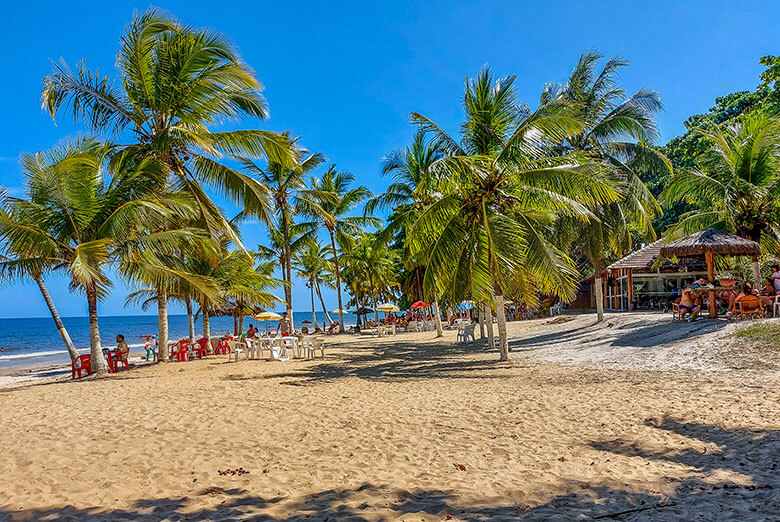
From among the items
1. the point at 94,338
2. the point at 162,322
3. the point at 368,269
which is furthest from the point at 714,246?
the point at 368,269

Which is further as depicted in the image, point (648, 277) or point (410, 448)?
point (648, 277)

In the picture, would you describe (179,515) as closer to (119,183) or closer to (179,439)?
(179,439)

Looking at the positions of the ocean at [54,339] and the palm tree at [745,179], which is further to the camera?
the ocean at [54,339]

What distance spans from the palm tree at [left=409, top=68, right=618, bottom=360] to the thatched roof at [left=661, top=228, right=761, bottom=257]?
324cm

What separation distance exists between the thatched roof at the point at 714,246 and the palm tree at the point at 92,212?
12595mm

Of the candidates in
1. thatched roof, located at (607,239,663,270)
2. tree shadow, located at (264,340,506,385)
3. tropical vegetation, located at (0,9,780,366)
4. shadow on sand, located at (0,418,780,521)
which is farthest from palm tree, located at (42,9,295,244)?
thatched roof, located at (607,239,663,270)

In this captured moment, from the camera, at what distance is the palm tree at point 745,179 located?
42.0ft

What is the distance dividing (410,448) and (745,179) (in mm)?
13289

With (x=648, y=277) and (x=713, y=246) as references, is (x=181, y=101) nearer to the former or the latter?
(x=713, y=246)

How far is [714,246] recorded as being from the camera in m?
12.2

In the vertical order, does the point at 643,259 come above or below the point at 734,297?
above

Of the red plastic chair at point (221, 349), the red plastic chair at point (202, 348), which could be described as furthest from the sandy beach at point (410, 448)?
the red plastic chair at point (221, 349)

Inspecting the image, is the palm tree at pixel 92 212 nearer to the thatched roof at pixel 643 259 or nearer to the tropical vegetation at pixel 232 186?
the tropical vegetation at pixel 232 186

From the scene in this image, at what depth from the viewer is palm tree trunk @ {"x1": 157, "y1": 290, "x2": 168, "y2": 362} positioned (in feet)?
41.8
